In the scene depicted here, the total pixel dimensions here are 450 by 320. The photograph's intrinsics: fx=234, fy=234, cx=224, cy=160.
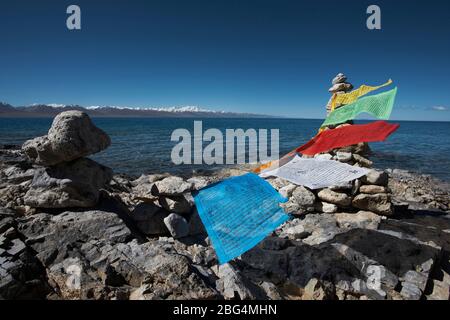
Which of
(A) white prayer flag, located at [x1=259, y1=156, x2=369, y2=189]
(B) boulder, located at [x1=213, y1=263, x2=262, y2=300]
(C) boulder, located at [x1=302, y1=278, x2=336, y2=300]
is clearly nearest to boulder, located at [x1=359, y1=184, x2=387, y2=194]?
(A) white prayer flag, located at [x1=259, y1=156, x2=369, y2=189]

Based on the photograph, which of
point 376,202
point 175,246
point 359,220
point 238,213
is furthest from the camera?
point 376,202

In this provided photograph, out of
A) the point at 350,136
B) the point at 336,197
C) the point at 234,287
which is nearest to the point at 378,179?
the point at 336,197

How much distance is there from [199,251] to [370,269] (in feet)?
10.4

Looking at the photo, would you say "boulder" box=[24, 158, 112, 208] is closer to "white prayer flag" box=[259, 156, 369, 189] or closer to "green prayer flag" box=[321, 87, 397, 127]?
"white prayer flag" box=[259, 156, 369, 189]

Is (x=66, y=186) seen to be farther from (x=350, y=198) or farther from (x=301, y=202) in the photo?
(x=350, y=198)

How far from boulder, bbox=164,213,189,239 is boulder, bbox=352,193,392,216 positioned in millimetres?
4824

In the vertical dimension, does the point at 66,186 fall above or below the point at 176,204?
above

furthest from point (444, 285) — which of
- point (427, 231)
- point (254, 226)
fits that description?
point (254, 226)

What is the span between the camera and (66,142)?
15.8 feet

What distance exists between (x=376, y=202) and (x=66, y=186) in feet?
25.7

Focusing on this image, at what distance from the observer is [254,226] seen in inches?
139

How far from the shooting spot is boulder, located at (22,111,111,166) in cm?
485

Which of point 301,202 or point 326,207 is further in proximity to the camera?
point 301,202
